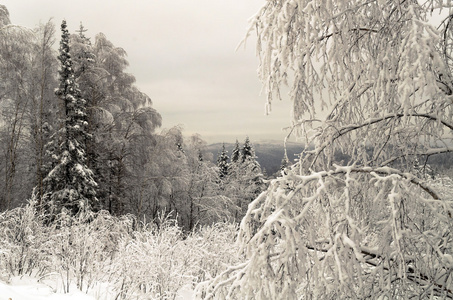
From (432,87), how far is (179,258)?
547cm

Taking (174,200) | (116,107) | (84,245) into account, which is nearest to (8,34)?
(116,107)

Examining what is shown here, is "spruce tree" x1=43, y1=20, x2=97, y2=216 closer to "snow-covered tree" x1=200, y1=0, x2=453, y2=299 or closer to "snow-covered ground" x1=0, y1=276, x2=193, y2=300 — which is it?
"snow-covered ground" x1=0, y1=276, x2=193, y2=300

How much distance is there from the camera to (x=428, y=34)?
1688mm

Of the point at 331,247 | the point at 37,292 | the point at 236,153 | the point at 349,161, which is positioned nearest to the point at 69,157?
the point at 37,292

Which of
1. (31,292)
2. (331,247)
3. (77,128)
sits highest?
(77,128)

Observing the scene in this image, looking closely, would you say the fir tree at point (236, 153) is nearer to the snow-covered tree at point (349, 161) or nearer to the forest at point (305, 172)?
the forest at point (305, 172)

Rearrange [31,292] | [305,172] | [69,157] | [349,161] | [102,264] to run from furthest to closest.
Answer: [69,157] < [102,264] < [31,292] < [305,172] < [349,161]

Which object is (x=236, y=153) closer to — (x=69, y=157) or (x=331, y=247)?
(x=69, y=157)

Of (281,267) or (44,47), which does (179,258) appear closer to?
(281,267)

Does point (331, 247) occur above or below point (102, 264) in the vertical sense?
above

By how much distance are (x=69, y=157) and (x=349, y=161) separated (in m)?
13.2

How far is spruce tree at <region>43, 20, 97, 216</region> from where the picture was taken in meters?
13.0

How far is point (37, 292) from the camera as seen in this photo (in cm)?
445

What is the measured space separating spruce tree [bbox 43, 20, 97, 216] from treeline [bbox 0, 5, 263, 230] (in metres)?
0.04
